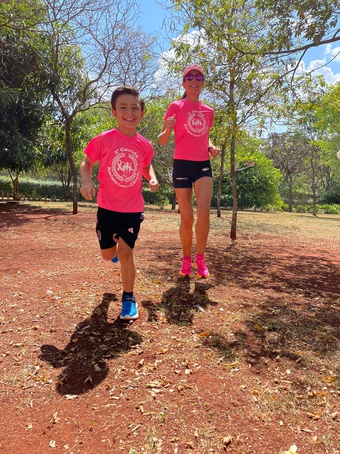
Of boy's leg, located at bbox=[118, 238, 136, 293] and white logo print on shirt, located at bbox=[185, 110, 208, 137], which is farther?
white logo print on shirt, located at bbox=[185, 110, 208, 137]

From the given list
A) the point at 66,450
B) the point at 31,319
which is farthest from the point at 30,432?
the point at 31,319

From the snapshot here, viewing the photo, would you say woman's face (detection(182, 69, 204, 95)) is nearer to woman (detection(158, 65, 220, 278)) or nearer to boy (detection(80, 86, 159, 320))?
woman (detection(158, 65, 220, 278))

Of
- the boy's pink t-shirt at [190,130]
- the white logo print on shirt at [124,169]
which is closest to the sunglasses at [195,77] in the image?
the boy's pink t-shirt at [190,130]

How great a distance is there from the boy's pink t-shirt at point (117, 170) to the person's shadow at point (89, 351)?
3.26 ft

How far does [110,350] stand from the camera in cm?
241

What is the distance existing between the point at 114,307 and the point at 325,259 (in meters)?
4.88

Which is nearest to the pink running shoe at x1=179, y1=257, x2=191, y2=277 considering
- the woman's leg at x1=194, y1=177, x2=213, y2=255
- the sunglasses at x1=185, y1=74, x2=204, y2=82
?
the woman's leg at x1=194, y1=177, x2=213, y2=255

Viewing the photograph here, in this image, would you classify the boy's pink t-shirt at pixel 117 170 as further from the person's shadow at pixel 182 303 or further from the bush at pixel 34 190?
the bush at pixel 34 190

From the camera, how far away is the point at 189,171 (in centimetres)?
374

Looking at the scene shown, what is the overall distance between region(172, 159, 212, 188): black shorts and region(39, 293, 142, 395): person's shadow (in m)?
1.70

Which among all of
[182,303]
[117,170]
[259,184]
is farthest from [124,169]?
[259,184]

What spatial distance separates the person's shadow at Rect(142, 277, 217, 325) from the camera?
2.98m

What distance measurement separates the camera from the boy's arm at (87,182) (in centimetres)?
269

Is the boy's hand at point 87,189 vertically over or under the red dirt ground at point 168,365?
over
